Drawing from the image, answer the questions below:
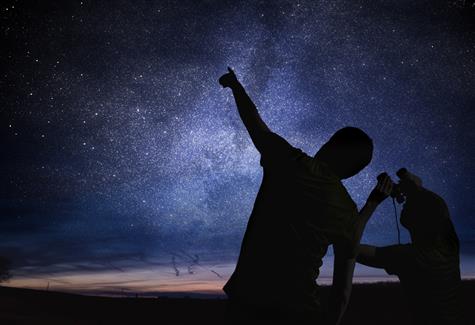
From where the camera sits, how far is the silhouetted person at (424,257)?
4.27 meters

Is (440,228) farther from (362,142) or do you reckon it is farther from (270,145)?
(270,145)

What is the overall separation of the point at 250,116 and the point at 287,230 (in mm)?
547

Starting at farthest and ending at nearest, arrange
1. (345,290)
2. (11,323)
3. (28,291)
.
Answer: (28,291) < (11,323) < (345,290)

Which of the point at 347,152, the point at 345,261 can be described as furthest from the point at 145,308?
the point at 347,152

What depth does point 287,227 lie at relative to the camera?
1.94 metres

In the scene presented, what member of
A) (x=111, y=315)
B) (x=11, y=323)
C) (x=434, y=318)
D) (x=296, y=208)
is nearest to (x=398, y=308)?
(x=111, y=315)

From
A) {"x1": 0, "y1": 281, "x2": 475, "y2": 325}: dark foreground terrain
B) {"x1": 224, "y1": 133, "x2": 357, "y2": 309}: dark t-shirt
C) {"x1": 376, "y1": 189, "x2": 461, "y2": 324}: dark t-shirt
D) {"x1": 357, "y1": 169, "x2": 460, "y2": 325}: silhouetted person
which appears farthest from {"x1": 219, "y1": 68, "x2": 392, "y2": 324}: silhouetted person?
{"x1": 0, "y1": 281, "x2": 475, "y2": 325}: dark foreground terrain

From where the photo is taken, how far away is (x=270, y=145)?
77.4 inches

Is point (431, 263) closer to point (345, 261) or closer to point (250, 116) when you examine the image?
point (345, 261)

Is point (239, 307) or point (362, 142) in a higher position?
point (362, 142)

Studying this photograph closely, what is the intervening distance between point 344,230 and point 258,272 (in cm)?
52

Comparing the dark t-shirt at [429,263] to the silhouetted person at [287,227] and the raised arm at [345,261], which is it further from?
the silhouetted person at [287,227]

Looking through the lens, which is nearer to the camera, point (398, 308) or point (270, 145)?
point (270, 145)

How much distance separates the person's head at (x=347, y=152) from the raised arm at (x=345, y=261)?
9.6 inches
